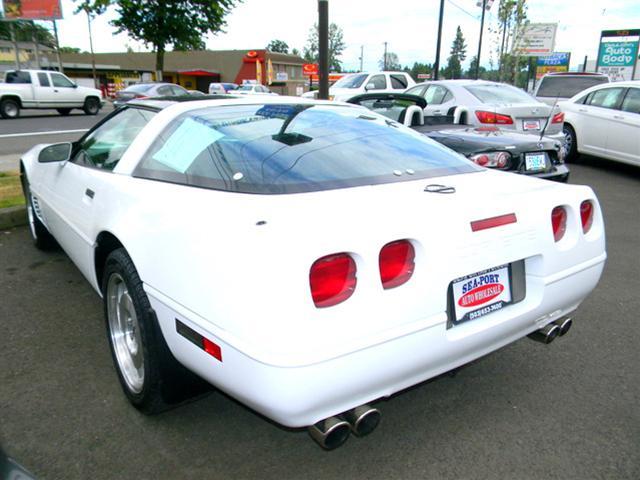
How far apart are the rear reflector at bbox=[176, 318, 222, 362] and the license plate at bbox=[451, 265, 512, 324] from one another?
0.91 m

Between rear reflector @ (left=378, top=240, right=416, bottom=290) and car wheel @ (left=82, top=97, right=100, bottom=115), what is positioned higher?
rear reflector @ (left=378, top=240, right=416, bottom=290)

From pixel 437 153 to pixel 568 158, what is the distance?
329 inches

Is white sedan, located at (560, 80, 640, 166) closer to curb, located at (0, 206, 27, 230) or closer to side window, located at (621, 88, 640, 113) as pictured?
side window, located at (621, 88, 640, 113)

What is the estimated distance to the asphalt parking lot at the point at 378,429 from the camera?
2.18 metres

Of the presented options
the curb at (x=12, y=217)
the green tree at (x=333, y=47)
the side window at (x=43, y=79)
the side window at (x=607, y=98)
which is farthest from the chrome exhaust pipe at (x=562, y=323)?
the green tree at (x=333, y=47)

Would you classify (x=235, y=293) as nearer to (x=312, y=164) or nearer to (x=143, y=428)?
(x=312, y=164)

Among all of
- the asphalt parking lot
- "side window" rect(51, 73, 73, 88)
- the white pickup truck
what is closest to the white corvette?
the asphalt parking lot

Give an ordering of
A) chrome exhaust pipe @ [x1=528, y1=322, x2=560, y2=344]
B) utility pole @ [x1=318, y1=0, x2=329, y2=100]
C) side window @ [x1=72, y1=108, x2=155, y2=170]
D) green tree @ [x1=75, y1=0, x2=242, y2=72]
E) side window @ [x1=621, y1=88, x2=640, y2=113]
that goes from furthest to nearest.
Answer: green tree @ [x1=75, y1=0, x2=242, y2=72] < side window @ [x1=621, y1=88, x2=640, y2=113] < utility pole @ [x1=318, y1=0, x2=329, y2=100] < side window @ [x1=72, y1=108, x2=155, y2=170] < chrome exhaust pipe @ [x1=528, y1=322, x2=560, y2=344]

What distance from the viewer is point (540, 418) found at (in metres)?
2.50

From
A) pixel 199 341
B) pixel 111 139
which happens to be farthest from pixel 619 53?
pixel 199 341

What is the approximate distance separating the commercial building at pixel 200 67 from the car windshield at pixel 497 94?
146 ft

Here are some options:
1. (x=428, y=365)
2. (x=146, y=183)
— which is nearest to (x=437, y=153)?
(x=428, y=365)

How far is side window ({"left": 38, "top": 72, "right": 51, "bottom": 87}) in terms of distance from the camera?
1998cm

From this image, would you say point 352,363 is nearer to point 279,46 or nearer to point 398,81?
point 398,81
